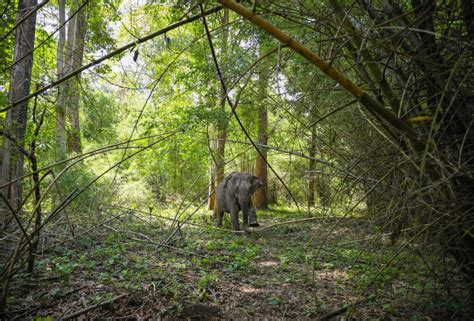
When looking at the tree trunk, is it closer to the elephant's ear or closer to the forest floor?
the forest floor

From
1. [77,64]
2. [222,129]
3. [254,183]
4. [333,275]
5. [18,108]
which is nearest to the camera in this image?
[77,64]

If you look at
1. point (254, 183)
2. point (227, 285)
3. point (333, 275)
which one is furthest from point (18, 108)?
point (254, 183)

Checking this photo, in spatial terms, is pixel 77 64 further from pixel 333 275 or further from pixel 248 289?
pixel 333 275

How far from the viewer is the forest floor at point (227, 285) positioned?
116 inches

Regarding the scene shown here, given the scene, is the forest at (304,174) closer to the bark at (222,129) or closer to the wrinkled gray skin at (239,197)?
the bark at (222,129)

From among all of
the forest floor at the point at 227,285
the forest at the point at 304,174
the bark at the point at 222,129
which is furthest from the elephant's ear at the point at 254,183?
the forest floor at the point at 227,285

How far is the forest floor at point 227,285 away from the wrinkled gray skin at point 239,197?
9.60 ft

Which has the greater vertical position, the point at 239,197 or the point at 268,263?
the point at 239,197

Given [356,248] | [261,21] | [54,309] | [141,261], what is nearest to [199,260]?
[141,261]

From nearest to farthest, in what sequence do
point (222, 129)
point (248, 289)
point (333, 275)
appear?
1. point (248, 289)
2. point (333, 275)
3. point (222, 129)

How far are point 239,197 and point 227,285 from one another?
4515mm

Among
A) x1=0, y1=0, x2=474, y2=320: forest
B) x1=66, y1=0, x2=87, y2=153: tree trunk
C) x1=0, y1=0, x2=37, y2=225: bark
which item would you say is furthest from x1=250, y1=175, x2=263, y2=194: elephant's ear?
x1=0, y1=0, x2=37, y2=225: bark

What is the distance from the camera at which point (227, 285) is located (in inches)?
159

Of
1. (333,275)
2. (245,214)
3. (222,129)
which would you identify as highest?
(222,129)
